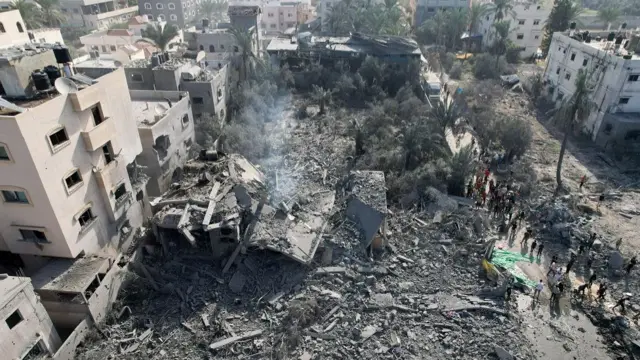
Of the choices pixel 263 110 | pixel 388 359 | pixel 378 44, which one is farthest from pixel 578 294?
pixel 378 44

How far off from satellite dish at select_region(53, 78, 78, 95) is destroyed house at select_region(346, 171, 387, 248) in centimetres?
1220

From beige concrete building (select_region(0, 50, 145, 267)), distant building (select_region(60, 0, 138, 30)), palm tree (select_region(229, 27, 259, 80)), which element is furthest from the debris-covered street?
distant building (select_region(60, 0, 138, 30))

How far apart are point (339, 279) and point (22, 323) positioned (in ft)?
35.9

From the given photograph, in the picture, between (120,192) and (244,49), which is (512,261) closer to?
(120,192)

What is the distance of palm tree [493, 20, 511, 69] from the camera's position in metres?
43.0

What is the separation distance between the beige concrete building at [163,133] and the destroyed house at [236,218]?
237 cm

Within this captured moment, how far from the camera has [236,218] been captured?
17.0m

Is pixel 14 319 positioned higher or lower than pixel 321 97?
lower

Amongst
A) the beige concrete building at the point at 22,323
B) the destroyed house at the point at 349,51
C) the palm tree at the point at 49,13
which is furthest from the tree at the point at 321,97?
the palm tree at the point at 49,13

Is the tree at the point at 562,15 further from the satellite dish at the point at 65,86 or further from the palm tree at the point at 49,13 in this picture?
the palm tree at the point at 49,13

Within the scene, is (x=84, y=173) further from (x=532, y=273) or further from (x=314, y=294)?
(x=532, y=273)

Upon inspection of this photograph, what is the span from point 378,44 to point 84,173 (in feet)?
101

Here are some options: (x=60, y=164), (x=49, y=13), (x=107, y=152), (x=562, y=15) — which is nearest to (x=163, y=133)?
(x=107, y=152)

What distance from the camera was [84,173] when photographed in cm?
1522
